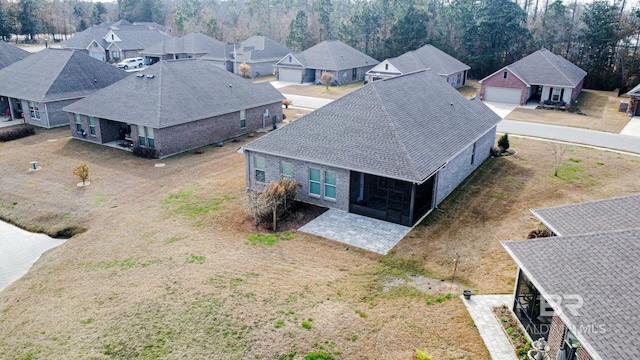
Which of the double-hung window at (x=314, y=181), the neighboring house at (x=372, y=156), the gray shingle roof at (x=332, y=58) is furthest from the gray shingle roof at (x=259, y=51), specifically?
the double-hung window at (x=314, y=181)

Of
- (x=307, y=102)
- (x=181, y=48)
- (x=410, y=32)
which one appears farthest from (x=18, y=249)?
(x=410, y=32)

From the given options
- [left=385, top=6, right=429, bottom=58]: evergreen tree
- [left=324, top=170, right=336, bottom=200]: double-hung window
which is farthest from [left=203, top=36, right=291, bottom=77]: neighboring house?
[left=324, top=170, right=336, bottom=200]: double-hung window


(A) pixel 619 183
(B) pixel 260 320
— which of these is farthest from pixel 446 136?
(B) pixel 260 320

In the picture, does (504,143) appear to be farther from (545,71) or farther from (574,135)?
(545,71)

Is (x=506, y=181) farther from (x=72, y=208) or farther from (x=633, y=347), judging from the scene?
(x=72, y=208)

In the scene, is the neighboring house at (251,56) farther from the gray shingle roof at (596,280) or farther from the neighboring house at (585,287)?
the gray shingle roof at (596,280)

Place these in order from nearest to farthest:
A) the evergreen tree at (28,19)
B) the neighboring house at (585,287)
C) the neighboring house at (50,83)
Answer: the neighboring house at (585,287), the neighboring house at (50,83), the evergreen tree at (28,19)
